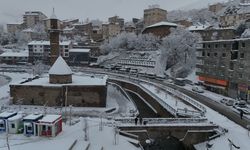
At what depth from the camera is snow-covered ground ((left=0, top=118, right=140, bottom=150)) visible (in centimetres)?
2328

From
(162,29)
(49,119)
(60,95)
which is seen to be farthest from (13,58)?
(49,119)

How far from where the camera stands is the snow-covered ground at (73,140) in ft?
76.4

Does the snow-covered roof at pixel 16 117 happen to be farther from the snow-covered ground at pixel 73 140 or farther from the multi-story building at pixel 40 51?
the multi-story building at pixel 40 51

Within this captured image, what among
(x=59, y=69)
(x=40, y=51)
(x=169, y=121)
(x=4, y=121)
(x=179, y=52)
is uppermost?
(x=40, y=51)

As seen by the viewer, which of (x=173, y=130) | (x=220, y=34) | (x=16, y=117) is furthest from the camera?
(x=220, y=34)

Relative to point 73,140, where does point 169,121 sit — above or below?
above

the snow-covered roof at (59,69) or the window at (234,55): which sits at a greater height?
the window at (234,55)

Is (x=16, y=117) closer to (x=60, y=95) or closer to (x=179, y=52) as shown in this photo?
(x=60, y=95)

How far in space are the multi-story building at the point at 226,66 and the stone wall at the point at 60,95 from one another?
19660 millimetres

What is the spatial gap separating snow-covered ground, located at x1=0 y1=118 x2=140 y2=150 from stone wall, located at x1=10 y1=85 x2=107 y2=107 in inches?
512

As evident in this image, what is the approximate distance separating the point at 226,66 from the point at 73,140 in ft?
98.8

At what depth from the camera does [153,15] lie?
423ft

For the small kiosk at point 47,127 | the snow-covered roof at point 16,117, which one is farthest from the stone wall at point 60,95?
the small kiosk at point 47,127

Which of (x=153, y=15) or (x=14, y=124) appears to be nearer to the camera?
(x=14, y=124)
